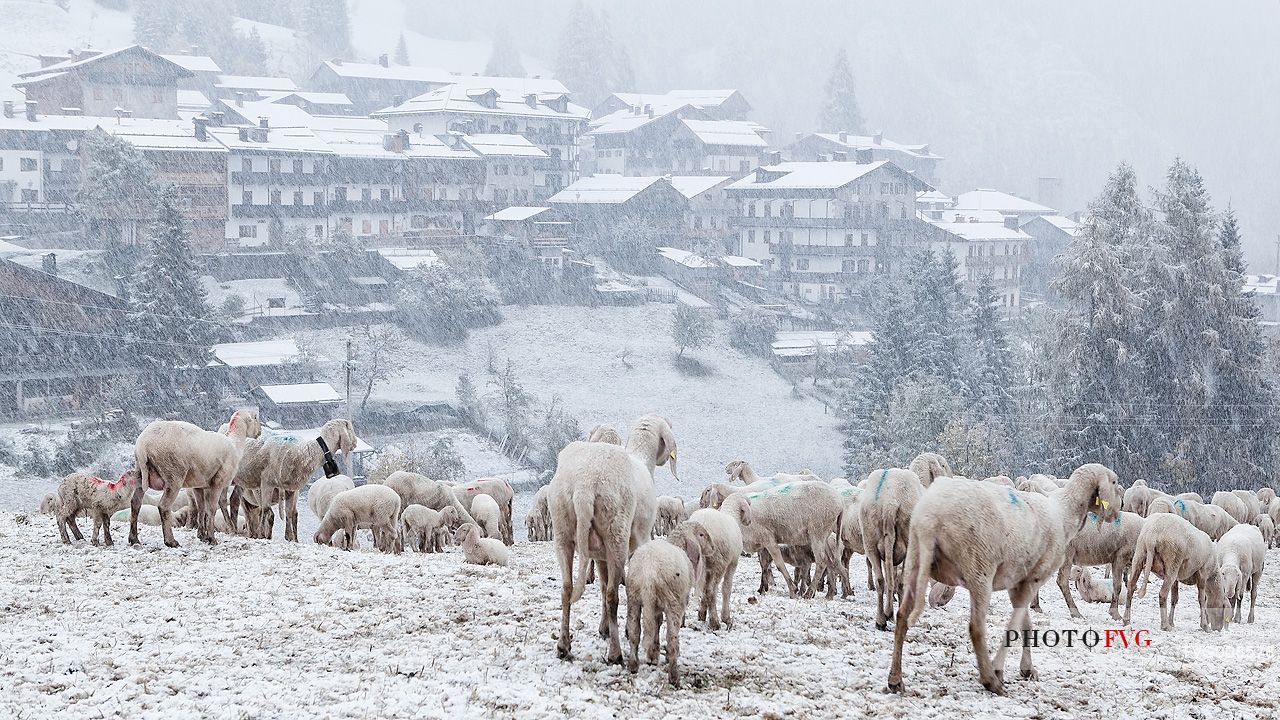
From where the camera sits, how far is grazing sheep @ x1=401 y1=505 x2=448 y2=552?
18.3 metres

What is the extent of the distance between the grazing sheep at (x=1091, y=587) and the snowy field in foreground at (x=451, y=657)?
4.15 metres

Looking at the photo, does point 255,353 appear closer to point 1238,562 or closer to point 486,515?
point 486,515

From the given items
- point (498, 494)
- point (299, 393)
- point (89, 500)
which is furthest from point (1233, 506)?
point (299, 393)

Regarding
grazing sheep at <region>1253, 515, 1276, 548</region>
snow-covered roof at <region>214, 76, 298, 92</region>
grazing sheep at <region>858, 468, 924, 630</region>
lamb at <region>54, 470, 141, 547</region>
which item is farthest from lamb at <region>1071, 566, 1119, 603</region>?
snow-covered roof at <region>214, 76, 298, 92</region>

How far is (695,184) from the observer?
80.6m

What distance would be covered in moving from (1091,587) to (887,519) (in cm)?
780

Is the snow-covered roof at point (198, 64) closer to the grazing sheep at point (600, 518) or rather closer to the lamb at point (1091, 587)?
the lamb at point (1091, 587)

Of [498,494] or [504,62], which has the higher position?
[504,62]

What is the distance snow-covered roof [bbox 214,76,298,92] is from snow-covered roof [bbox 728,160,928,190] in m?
41.5

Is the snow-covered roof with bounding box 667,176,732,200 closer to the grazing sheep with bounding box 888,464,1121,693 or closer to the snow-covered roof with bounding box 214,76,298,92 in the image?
the snow-covered roof with bounding box 214,76,298,92

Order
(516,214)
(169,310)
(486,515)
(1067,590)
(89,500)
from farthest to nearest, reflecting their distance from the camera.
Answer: (516,214)
(169,310)
(486,515)
(1067,590)
(89,500)

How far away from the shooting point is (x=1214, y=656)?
11.2 metres

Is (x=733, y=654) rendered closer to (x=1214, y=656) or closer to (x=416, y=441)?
(x=1214, y=656)

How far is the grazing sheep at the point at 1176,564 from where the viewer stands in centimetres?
1389
